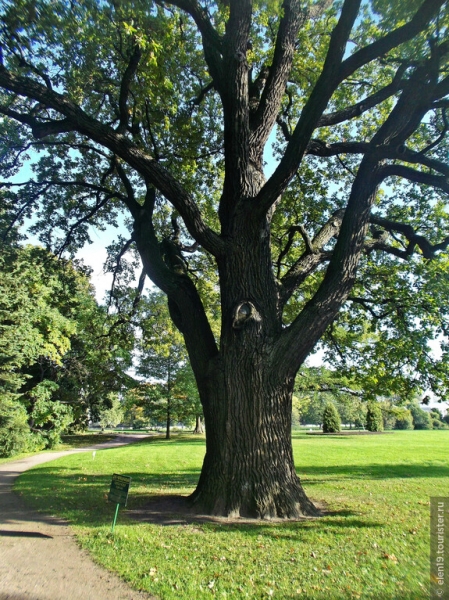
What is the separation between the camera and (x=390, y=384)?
11.1 meters

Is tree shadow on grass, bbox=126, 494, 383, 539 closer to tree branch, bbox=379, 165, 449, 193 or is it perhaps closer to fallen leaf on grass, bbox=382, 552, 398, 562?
fallen leaf on grass, bbox=382, 552, 398, 562

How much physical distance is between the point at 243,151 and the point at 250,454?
5.69 meters

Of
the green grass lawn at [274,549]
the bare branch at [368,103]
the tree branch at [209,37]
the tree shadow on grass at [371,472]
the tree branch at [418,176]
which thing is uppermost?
the tree branch at [209,37]

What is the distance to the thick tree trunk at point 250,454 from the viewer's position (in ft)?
19.7

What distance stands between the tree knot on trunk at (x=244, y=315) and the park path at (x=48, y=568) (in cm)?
392

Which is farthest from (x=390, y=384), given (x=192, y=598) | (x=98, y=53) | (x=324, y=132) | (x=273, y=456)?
(x=98, y=53)

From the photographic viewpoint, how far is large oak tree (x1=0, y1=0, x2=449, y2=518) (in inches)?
236

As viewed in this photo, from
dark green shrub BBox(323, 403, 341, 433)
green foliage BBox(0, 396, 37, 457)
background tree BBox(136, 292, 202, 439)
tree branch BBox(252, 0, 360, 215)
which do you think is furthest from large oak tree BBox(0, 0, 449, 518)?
dark green shrub BBox(323, 403, 341, 433)

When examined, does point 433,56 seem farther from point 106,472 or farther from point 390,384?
point 106,472

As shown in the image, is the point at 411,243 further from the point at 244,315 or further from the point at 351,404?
the point at 351,404

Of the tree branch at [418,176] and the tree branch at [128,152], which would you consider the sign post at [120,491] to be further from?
the tree branch at [418,176]

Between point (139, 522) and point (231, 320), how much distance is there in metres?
3.69

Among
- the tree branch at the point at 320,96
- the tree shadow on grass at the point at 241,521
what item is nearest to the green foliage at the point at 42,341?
the tree shadow on grass at the point at 241,521

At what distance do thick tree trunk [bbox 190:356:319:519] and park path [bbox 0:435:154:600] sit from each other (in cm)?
230
